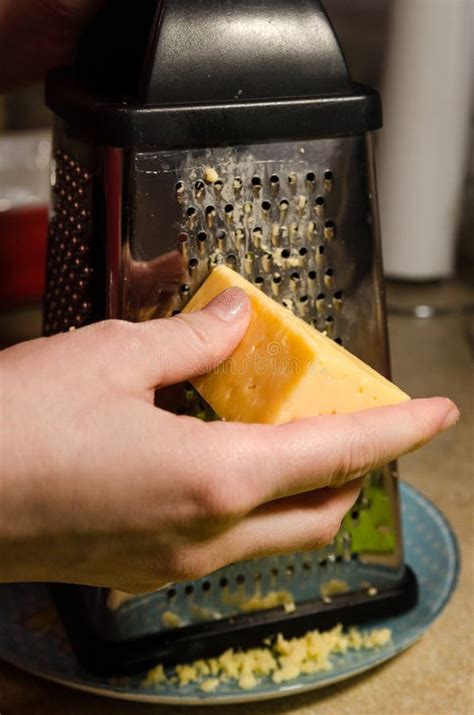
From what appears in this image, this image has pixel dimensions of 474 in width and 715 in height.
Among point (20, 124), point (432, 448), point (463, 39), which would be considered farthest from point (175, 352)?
point (20, 124)

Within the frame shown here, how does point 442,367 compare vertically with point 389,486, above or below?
below

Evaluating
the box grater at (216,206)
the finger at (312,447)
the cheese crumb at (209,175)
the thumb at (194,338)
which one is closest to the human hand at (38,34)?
the box grater at (216,206)

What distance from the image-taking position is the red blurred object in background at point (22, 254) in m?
1.38

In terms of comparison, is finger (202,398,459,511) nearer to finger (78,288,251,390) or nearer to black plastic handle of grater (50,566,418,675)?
finger (78,288,251,390)

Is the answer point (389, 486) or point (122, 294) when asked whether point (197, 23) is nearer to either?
point (122, 294)

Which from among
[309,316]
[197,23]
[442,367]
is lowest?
[442,367]

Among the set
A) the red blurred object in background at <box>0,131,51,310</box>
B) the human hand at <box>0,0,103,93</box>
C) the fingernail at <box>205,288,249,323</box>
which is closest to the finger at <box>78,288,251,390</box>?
the fingernail at <box>205,288,249,323</box>

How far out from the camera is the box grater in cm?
66

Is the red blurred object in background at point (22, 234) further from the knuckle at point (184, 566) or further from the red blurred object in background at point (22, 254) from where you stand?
the knuckle at point (184, 566)

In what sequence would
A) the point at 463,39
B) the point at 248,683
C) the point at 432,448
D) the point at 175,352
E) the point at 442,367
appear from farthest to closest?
the point at 463,39 → the point at 442,367 → the point at 432,448 → the point at 248,683 → the point at 175,352

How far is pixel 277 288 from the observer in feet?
2.38

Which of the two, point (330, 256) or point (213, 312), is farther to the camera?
point (330, 256)

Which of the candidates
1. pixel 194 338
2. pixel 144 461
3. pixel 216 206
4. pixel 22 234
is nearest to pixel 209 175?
pixel 216 206

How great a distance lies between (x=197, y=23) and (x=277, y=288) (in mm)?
207
